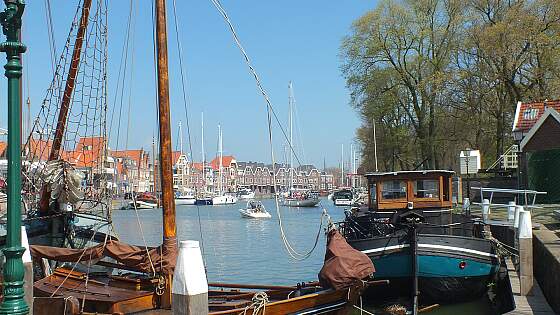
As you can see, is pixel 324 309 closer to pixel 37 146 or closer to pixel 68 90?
pixel 68 90

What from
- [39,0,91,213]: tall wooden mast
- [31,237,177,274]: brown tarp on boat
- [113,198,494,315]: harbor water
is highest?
[39,0,91,213]: tall wooden mast

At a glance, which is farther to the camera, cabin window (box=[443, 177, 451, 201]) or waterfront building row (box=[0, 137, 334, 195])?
cabin window (box=[443, 177, 451, 201])

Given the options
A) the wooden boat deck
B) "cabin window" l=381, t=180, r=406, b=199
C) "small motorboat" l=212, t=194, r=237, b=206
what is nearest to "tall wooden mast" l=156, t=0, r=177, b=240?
the wooden boat deck

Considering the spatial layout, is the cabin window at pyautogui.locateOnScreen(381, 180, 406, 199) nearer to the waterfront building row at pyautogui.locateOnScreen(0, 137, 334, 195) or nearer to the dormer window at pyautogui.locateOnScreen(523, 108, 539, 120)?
the waterfront building row at pyautogui.locateOnScreen(0, 137, 334, 195)

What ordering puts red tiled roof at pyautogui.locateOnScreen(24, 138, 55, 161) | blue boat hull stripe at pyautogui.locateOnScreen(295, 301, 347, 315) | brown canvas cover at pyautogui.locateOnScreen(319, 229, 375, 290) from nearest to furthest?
blue boat hull stripe at pyautogui.locateOnScreen(295, 301, 347, 315) → brown canvas cover at pyautogui.locateOnScreen(319, 229, 375, 290) → red tiled roof at pyautogui.locateOnScreen(24, 138, 55, 161)

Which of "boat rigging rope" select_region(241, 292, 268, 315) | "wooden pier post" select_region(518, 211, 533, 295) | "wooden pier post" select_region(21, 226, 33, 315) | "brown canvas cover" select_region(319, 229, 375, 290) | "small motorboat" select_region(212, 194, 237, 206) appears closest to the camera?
"wooden pier post" select_region(21, 226, 33, 315)

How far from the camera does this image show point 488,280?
15812 millimetres

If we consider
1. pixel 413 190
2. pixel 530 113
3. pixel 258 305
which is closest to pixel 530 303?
pixel 258 305

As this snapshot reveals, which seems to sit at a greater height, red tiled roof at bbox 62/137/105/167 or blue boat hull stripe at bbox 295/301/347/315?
red tiled roof at bbox 62/137/105/167

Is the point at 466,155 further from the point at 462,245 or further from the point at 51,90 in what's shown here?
the point at 51,90

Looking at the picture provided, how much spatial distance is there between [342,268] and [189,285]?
4.28m

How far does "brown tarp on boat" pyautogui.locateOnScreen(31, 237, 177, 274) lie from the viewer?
972 centimetres

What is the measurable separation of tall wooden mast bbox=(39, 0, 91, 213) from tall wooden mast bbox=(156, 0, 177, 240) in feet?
17.0

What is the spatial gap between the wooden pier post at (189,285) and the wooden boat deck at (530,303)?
249 inches
